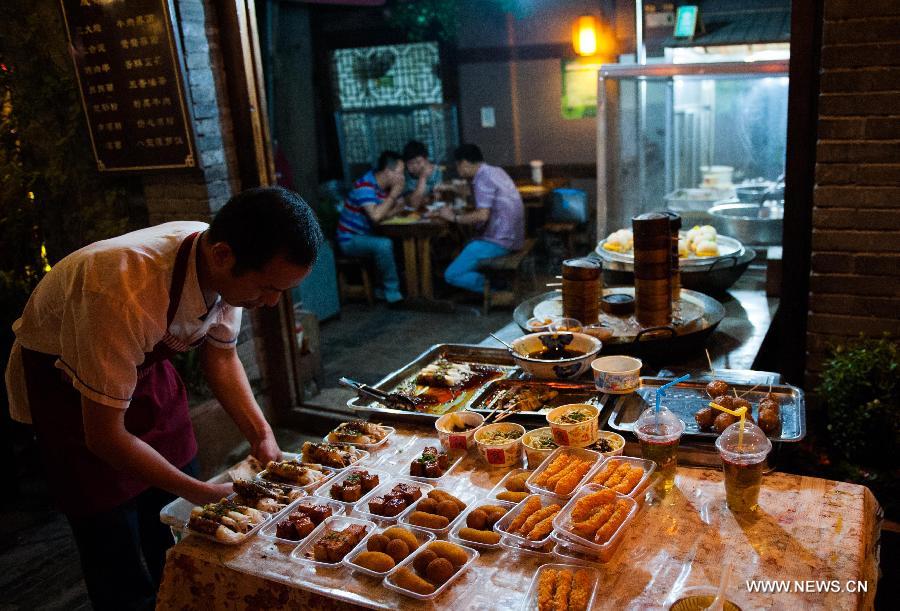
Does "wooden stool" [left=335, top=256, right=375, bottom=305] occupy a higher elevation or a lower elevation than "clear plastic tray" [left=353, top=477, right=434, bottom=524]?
lower

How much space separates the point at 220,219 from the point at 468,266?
280 inches

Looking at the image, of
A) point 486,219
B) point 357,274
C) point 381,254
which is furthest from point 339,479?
point 357,274

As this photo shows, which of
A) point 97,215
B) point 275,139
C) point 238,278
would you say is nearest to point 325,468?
point 238,278

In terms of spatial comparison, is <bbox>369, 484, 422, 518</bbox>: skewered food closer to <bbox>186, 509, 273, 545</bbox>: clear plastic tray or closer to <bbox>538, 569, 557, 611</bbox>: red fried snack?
<bbox>186, 509, 273, 545</bbox>: clear plastic tray

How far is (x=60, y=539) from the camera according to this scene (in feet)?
16.5

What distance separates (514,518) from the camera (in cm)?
239

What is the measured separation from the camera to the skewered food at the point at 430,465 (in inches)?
110

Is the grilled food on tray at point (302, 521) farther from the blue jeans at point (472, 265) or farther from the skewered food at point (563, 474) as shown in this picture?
the blue jeans at point (472, 265)

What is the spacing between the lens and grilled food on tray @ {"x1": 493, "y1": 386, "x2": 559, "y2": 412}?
3.17m

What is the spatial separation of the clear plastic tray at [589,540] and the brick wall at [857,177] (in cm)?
226

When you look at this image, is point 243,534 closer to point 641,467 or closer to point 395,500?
point 395,500

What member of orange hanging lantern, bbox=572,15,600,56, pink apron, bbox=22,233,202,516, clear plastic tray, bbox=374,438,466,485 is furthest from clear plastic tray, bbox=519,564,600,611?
orange hanging lantern, bbox=572,15,600,56

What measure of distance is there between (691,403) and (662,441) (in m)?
0.59

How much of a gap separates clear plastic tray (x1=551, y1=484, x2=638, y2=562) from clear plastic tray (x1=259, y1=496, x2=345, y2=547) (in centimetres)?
81
